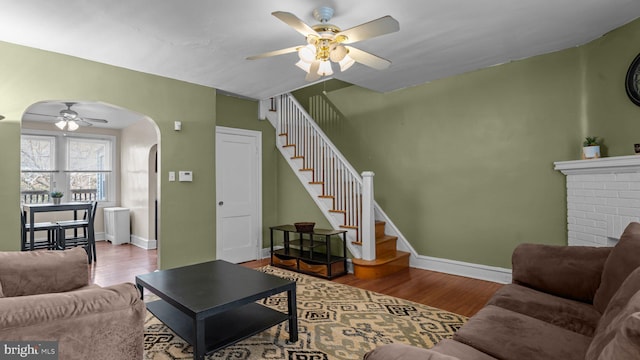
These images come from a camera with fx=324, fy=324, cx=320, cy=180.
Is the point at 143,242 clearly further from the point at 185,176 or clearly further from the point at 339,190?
the point at 339,190

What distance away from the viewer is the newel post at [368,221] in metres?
4.21

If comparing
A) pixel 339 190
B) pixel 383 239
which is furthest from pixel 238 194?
pixel 383 239

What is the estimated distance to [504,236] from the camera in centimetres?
393

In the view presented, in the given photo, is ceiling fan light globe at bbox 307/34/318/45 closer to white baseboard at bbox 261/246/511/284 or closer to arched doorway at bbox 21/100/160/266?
white baseboard at bbox 261/246/511/284

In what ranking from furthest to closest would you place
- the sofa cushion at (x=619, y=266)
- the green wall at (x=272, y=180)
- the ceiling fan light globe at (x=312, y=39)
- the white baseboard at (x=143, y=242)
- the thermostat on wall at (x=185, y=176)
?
the white baseboard at (x=143, y=242) → the green wall at (x=272, y=180) → the thermostat on wall at (x=185, y=176) → the ceiling fan light globe at (x=312, y=39) → the sofa cushion at (x=619, y=266)

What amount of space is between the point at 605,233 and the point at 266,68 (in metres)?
3.80

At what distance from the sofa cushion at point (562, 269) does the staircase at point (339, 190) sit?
2.02 meters

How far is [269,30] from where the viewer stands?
2.80m

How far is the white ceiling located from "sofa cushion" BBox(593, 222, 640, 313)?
5.94ft

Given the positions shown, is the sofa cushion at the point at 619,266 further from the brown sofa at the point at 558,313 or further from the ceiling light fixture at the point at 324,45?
the ceiling light fixture at the point at 324,45

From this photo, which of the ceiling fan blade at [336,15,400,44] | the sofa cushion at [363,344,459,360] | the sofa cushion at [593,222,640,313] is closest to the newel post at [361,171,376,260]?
the ceiling fan blade at [336,15,400,44]

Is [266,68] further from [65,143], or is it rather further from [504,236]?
[65,143]

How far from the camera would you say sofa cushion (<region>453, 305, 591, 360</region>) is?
141 cm

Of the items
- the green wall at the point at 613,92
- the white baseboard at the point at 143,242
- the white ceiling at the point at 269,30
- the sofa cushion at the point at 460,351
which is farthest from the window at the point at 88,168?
the green wall at the point at 613,92
